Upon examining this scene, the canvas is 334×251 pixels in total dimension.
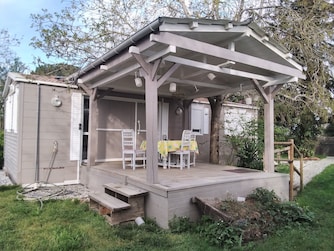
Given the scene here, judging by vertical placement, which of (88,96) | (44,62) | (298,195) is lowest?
(298,195)

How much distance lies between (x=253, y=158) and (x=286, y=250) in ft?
20.2

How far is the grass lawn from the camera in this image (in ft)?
10.6

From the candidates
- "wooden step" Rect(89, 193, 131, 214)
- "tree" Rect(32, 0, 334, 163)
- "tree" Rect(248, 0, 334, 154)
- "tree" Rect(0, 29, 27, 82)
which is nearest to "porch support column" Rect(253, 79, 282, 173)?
"tree" Rect(248, 0, 334, 154)

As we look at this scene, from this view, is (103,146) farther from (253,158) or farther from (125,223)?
(253,158)

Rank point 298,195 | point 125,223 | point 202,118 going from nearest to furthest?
point 125,223, point 298,195, point 202,118

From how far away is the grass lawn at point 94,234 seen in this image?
322 cm

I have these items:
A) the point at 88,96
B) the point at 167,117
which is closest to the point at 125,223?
the point at 88,96

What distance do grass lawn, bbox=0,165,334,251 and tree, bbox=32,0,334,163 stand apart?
13.1ft

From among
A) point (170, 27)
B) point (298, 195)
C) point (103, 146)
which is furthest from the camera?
point (103, 146)

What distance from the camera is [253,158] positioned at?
915 cm

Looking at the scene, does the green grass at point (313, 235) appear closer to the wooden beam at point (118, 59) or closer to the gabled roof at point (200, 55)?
the gabled roof at point (200, 55)

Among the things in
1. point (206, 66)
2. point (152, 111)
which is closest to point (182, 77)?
point (206, 66)

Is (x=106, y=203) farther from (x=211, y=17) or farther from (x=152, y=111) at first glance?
(x=211, y=17)

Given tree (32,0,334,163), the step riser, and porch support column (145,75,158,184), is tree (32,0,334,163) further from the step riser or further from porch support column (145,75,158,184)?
the step riser
